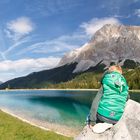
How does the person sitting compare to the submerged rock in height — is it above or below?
above


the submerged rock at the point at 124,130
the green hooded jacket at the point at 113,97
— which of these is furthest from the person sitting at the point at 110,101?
the submerged rock at the point at 124,130

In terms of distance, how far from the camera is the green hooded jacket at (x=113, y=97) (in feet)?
31.7

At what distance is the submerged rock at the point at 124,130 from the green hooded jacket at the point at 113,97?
26 cm

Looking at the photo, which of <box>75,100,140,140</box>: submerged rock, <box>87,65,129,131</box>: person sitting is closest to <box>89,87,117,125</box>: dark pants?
<box>87,65,129,131</box>: person sitting

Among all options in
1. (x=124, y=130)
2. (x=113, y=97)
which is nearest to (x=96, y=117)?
(x=113, y=97)

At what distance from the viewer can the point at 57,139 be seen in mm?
24125

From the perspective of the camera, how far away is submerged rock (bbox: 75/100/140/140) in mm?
9266

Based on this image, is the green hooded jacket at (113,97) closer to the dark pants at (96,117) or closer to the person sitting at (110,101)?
the person sitting at (110,101)

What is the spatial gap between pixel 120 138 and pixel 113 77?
2.06 m

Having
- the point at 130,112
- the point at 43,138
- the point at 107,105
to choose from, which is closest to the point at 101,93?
→ the point at 107,105

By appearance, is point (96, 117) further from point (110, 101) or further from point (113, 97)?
point (113, 97)

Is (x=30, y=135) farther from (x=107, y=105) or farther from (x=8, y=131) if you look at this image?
(x=107, y=105)

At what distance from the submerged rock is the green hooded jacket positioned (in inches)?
10.2

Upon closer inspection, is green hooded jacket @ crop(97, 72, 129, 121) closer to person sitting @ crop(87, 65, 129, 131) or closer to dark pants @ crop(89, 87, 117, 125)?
person sitting @ crop(87, 65, 129, 131)
